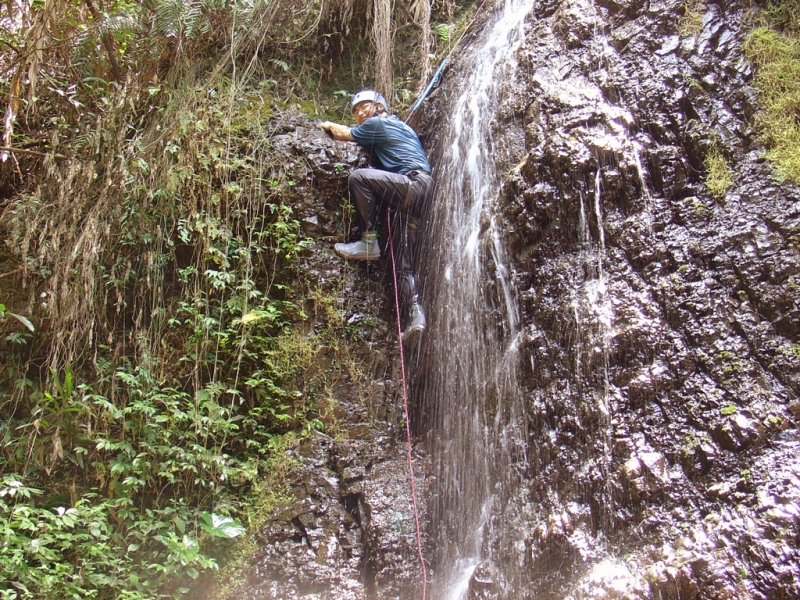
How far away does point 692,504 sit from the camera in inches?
113

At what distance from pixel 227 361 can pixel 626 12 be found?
4.01 metres

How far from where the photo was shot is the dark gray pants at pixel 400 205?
4398 mm

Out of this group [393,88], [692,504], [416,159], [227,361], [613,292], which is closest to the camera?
[692,504]

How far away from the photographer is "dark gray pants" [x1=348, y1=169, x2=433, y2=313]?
173 inches

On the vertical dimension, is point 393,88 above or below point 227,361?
above

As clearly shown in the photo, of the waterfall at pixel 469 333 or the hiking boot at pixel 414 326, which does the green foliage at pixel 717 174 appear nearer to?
the waterfall at pixel 469 333

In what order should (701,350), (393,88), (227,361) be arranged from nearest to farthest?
(701,350), (227,361), (393,88)

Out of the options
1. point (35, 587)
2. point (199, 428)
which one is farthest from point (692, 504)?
point (35, 587)

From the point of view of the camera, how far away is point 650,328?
3307 mm

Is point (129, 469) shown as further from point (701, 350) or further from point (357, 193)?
point (701, 350)

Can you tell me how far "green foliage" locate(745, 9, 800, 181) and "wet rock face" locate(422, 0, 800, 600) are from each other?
9 cm

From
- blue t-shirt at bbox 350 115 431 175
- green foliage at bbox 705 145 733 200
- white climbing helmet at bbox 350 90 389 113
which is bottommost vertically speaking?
green foliage at bbox 705 145 733 200

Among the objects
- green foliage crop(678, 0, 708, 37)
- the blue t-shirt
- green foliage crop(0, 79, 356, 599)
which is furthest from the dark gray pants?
green foliage crop(678, 0, 708, 37)

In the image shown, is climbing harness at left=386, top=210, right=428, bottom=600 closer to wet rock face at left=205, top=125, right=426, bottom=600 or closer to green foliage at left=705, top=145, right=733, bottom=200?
wet rock face at left=205, top=125, right=426, bottom=600
